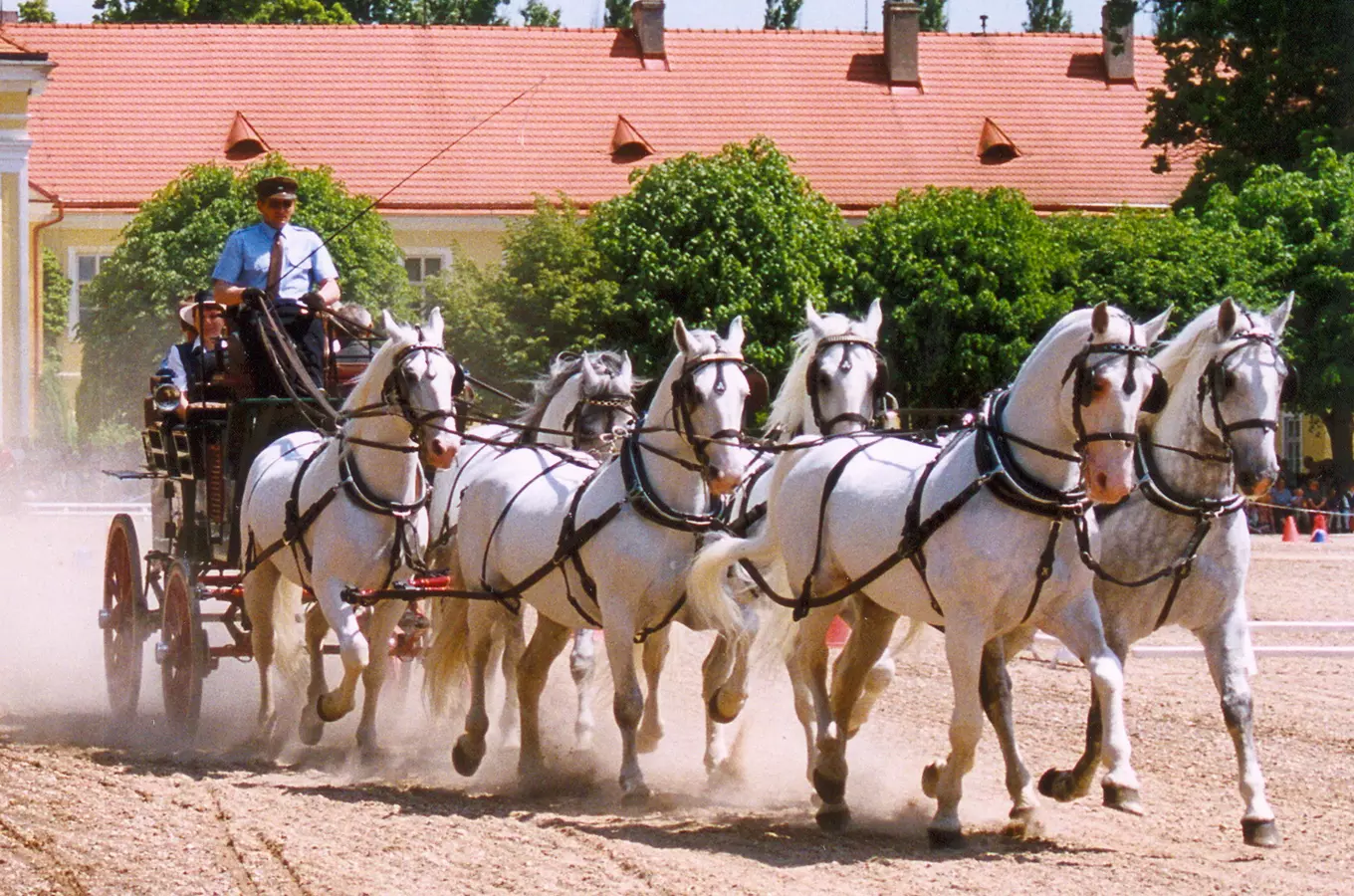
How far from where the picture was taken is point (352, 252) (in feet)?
124

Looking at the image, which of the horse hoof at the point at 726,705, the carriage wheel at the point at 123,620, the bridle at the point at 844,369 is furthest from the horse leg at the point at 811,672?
the carriage wheel at the point at 123,620

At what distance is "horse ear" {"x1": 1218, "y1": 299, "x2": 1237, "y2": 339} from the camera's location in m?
8.72

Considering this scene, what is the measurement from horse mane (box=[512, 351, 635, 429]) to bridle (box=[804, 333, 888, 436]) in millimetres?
1454

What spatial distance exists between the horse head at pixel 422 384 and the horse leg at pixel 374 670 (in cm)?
87

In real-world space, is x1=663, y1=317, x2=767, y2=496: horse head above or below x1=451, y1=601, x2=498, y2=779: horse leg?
above

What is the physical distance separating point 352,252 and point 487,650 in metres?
27.5

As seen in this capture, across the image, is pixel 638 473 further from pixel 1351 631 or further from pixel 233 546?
pixel 1351 631

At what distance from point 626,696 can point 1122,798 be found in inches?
91.6

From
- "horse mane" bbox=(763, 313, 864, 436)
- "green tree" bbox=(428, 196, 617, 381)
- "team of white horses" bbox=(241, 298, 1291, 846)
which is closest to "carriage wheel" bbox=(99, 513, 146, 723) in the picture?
"team of white horses" bbox=(241, 298, 1291, 846)

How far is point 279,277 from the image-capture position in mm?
11883

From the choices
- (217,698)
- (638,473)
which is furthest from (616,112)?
(638,473)

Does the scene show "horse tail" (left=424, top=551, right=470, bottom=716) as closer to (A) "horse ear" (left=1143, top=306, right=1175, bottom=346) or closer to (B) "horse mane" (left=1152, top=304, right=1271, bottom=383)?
(B) "horse mane" (left=1152, top=304, right=1271, bottom=383)

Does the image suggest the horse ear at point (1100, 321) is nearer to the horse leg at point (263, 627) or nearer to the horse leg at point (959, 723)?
the horse leg at point (959, 723)

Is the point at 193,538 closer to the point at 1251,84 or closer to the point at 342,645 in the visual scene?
the point at 342,645
